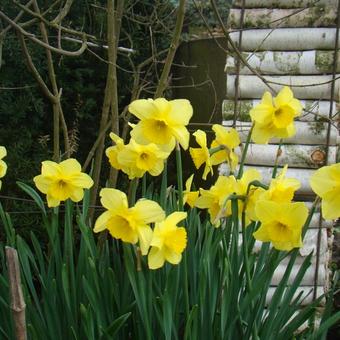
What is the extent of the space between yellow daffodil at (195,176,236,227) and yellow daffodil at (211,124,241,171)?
6 cm

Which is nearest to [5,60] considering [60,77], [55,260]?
[60,77]

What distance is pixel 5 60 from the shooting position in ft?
9.21

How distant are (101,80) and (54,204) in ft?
6.36

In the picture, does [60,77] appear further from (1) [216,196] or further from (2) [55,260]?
(1) [216,196]

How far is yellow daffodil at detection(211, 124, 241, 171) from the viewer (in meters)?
1.40

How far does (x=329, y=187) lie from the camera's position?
3.41 ft

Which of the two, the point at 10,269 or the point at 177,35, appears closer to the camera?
the point at 10,269

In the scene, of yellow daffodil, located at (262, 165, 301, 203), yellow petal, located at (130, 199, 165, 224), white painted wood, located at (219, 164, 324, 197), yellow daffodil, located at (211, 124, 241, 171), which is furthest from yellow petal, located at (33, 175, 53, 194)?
white painted wood, located at (219, 164, 324, 197)

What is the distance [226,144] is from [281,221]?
1.16 feet

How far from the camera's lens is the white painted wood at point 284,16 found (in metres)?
2.61

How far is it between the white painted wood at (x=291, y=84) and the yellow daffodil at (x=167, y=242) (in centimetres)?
157

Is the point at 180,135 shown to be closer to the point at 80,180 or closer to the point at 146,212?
the point at 146,212

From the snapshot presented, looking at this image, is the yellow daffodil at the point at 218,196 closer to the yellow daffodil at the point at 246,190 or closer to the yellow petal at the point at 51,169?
the yellow daffodil at the point at 246,190

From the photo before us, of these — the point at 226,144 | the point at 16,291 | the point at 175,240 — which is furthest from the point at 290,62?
the point at 16,291
